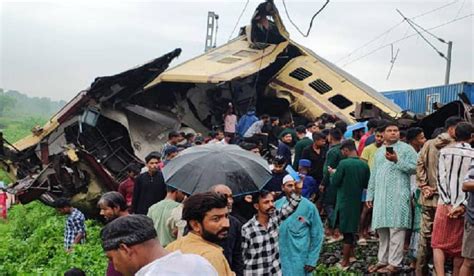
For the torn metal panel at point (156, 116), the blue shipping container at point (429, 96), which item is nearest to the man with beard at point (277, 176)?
the torn metal panel at point (156, 116)

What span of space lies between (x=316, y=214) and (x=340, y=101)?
32.0 ft

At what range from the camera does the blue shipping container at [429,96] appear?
1751 cm

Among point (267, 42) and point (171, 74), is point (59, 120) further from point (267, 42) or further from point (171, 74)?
point (267, 42)

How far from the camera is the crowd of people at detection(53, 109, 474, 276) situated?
318cm

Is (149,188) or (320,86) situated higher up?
(320,86)

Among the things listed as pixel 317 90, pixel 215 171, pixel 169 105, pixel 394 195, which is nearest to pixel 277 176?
pixel 215 171

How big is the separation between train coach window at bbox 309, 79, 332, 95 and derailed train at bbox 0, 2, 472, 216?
3 centimetres

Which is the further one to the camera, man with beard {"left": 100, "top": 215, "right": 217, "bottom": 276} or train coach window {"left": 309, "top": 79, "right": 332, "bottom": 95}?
train coach window {"left": 309, "top": 79, "right": 332, "bottom": 95}

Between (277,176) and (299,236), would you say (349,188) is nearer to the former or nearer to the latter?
(277,176)

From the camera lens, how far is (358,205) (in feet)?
21.5

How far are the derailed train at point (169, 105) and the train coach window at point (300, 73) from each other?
3 cm

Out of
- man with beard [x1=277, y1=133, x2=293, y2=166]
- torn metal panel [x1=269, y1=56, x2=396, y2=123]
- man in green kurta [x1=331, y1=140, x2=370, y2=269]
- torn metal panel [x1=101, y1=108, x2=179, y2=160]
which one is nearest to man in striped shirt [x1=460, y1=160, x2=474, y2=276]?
man in green kurta [x1=331, y1=140, x2=370, y2=269]

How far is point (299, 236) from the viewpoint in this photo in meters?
5.09

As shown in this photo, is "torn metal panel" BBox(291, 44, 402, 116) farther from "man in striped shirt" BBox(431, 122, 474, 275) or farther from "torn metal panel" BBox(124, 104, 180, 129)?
"man in striped shirt" BBox(431, 122, 474, 275)
